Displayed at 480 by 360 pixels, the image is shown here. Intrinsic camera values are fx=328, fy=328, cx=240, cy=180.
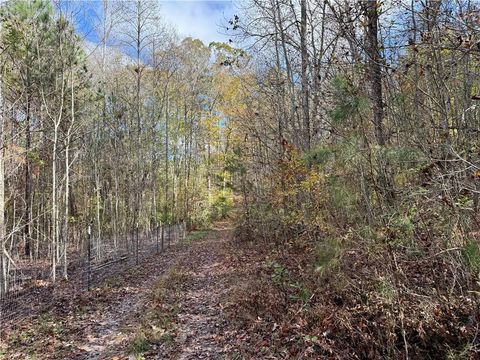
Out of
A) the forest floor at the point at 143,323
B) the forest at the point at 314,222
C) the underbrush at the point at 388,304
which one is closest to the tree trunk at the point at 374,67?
the forest at the point at 314,222

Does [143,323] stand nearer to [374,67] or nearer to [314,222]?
[314,222]

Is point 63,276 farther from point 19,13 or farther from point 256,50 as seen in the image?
point 256,50

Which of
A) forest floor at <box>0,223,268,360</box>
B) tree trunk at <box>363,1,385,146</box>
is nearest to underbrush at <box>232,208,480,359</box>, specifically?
forest floor at <box>0,223,268,360</box>

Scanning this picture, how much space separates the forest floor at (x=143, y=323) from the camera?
14.7ft

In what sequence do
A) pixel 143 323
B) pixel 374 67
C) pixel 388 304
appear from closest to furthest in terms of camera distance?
pixel 388 304 < pixel 374 67 < pixel 143 323

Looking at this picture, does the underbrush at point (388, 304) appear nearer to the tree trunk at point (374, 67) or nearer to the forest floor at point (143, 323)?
the forest floor at point (143, 323)

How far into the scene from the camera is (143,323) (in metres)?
5.32

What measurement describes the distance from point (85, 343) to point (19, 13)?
886cm

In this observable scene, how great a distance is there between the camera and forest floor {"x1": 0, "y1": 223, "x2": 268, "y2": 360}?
14.7 feet

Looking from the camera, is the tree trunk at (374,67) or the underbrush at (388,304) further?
the tree trunk at (374,67)

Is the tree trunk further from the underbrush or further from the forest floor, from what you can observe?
the forest floor

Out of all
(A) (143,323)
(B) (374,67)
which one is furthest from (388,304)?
(A) (143,323)

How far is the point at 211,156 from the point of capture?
88.6 ft

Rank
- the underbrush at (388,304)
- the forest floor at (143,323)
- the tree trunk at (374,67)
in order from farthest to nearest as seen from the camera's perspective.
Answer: the forest floor at (143,323)
the tree trunk at (374,67)
the underbrush at (388,304)
